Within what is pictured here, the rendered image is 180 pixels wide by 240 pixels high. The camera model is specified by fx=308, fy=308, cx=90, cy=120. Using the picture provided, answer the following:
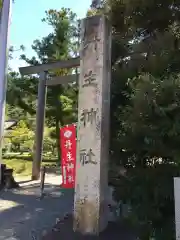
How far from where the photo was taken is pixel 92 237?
Result: 468 cm

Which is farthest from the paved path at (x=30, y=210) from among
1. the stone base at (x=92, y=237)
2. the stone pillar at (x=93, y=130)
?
the stone pillar at (x=93, y=130)

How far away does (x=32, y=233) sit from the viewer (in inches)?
202

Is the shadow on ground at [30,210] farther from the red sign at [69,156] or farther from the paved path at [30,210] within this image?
the red sign at [69,156]

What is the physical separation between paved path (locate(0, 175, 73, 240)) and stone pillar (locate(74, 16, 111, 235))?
36.6 inches

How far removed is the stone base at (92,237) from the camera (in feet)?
15.5

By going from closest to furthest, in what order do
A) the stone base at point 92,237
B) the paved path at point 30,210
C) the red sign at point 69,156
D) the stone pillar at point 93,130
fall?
the stone base at point 92,237 → the stone pillar at point 93,130 → the paved path at point 30,210 → the red sign at point 69,156

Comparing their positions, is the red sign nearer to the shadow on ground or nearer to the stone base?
the shadow on ground

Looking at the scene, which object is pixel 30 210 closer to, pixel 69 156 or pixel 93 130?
pixel 69 156

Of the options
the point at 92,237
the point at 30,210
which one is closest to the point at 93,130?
the point at 92,237

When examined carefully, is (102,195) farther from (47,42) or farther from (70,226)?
(47,42)

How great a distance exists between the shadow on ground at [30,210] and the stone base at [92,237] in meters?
0.22

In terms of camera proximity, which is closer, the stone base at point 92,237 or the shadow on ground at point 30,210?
the stone base at point 92,237

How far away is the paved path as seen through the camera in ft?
17.1

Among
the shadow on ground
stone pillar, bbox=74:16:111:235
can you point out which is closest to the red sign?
the shadow on ground
